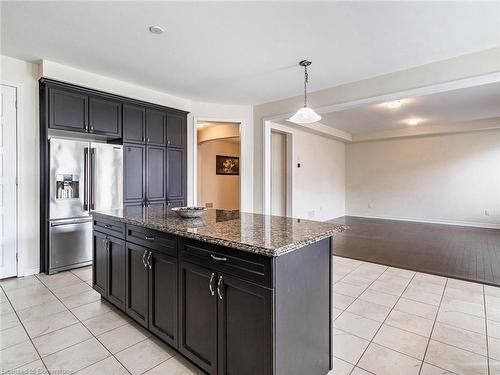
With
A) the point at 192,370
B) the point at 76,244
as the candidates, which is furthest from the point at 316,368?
the point at 76,244

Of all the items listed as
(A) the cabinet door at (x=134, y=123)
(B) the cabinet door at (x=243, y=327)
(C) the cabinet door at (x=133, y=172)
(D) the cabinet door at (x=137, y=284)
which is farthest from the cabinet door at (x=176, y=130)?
(B) the cabinet door at (x=243, y=327)

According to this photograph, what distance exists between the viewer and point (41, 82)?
128 inches

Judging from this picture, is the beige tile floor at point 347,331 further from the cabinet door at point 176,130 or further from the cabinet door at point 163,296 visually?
the cabinet door at point 176,130

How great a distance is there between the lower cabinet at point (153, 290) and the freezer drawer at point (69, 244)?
5.86ft

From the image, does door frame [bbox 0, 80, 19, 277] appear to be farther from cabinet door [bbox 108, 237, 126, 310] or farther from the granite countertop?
the granite countertop

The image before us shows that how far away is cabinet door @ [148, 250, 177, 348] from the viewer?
1785 mm

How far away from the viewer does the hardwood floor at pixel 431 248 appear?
359 centimetres

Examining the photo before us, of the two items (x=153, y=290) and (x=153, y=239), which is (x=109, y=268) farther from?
(x=153, y=239)

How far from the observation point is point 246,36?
264cm

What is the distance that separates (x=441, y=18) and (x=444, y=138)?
238 inches

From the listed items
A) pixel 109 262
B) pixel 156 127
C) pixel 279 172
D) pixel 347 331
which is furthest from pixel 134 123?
pixel 347 331

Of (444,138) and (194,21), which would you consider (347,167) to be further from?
(194,21)

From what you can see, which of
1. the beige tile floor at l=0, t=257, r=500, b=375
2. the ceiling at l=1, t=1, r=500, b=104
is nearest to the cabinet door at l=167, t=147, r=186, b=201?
the ceiling at l=1, t=1, r=500, b=104

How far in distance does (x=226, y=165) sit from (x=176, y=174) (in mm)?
4030
